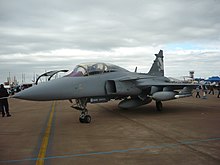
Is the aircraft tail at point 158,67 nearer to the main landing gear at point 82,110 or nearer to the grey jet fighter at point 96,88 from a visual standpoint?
the grey jet fighter at point 96,88

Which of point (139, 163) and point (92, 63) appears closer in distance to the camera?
point (139, 163)

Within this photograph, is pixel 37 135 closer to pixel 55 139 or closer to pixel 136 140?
pixel 55 139

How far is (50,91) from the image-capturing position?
23.6 feet

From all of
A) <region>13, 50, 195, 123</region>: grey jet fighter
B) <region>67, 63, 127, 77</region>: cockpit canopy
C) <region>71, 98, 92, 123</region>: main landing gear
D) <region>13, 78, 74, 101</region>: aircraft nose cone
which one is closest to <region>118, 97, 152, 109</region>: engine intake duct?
<region>13, 50, 195, 123</region>: grey jet fighter

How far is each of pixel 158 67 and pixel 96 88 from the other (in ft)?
24.3

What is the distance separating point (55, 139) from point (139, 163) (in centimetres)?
286

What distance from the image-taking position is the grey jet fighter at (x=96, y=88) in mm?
7246

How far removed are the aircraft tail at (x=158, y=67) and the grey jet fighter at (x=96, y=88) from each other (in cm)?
337

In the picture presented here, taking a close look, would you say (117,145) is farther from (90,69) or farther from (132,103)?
(132,103)

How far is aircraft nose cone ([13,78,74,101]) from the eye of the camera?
675cm

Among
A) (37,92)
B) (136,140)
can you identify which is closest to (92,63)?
(37,92)

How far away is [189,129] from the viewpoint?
6.96 metres

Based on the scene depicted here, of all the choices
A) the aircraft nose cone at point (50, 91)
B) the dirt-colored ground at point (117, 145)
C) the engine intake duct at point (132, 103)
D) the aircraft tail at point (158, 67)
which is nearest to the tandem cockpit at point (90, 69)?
the aircraft nose cone at point (50, 91)

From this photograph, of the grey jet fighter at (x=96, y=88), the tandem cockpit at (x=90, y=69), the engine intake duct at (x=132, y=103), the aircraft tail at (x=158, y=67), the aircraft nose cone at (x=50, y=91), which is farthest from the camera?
the aircraft tail at (x=158, y=67)
